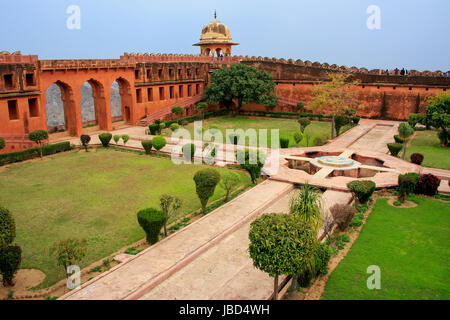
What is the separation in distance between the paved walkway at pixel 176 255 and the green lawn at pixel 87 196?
1189mm

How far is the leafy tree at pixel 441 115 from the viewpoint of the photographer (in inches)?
834

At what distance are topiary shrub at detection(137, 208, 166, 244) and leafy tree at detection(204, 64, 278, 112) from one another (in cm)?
2291

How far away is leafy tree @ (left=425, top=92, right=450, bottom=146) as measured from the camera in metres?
21.2

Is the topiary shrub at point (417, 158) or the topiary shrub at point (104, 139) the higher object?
the topiary shrub at point (104, 139)

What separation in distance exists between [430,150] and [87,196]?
1788cm

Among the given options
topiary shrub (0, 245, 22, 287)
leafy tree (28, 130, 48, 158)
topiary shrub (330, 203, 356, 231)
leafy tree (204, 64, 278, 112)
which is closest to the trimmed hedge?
leafy tree (28, 130, 48, 158)

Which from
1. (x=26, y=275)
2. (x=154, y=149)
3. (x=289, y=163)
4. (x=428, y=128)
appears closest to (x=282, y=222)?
(x=26, y=275)

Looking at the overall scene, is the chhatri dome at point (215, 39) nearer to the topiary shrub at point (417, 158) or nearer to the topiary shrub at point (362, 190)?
the topiary shrub at point (417, 158)

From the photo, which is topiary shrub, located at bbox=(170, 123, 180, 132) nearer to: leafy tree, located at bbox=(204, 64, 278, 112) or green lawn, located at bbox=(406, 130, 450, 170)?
leafy tree, located at bbox=(204, 64, 278, 112)

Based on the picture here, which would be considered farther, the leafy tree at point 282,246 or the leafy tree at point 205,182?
the leafy tree at point 205,182

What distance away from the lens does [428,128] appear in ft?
90.1

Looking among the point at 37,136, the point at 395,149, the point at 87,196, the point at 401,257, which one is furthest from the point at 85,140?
the point at 401,257

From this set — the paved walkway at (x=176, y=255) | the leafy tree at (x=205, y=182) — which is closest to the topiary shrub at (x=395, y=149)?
the paved walkway at (x=176, y=255)
